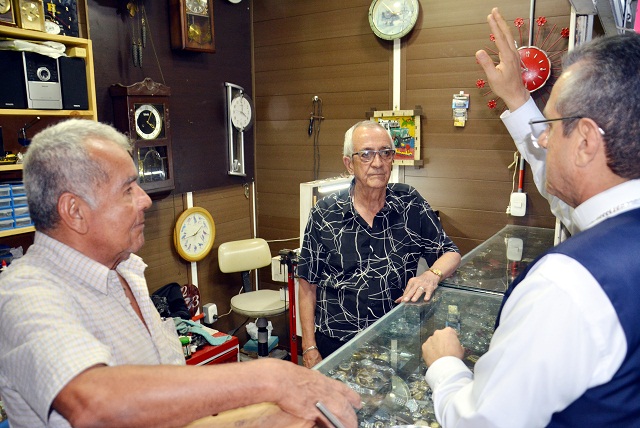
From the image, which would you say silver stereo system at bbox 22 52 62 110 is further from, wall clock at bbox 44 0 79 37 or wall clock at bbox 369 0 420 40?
wall clock at bbox 369 0 420 40

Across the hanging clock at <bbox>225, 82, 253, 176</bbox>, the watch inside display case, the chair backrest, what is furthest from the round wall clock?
the watch inside display case

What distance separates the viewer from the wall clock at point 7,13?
2.56m

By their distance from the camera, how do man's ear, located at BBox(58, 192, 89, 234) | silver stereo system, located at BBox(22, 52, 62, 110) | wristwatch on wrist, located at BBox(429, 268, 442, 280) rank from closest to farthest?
1. man's ear, located at BBox(58, 192, 89, 234)
2. wristwatch on wrist, located at BBox(429, 268, 442, 280)
3. silver stereo system, located at BBox(22, 52, 62, 110)

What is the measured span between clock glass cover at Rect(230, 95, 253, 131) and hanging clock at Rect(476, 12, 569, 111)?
234cm

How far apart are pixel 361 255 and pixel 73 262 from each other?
4.24 feet

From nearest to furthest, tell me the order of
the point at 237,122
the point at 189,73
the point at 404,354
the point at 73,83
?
the point at 404,354
the point at 73,83
the point at 189,73
the point at 237,122

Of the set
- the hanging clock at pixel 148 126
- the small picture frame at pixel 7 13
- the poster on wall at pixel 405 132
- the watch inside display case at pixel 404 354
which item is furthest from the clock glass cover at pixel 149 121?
the watch inside display case at pixel 404 354

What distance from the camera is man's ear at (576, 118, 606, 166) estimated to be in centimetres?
98

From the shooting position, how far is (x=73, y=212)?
1.18 metres

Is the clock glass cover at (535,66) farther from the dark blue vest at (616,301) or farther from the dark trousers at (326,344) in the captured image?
the dark blue vest at (616,301)

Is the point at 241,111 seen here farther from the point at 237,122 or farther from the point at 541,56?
the point at 541,56

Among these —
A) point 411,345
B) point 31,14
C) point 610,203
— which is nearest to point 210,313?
point 31,14

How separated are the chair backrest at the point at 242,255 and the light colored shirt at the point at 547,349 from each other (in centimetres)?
328

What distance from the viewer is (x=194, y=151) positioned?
416 cm
